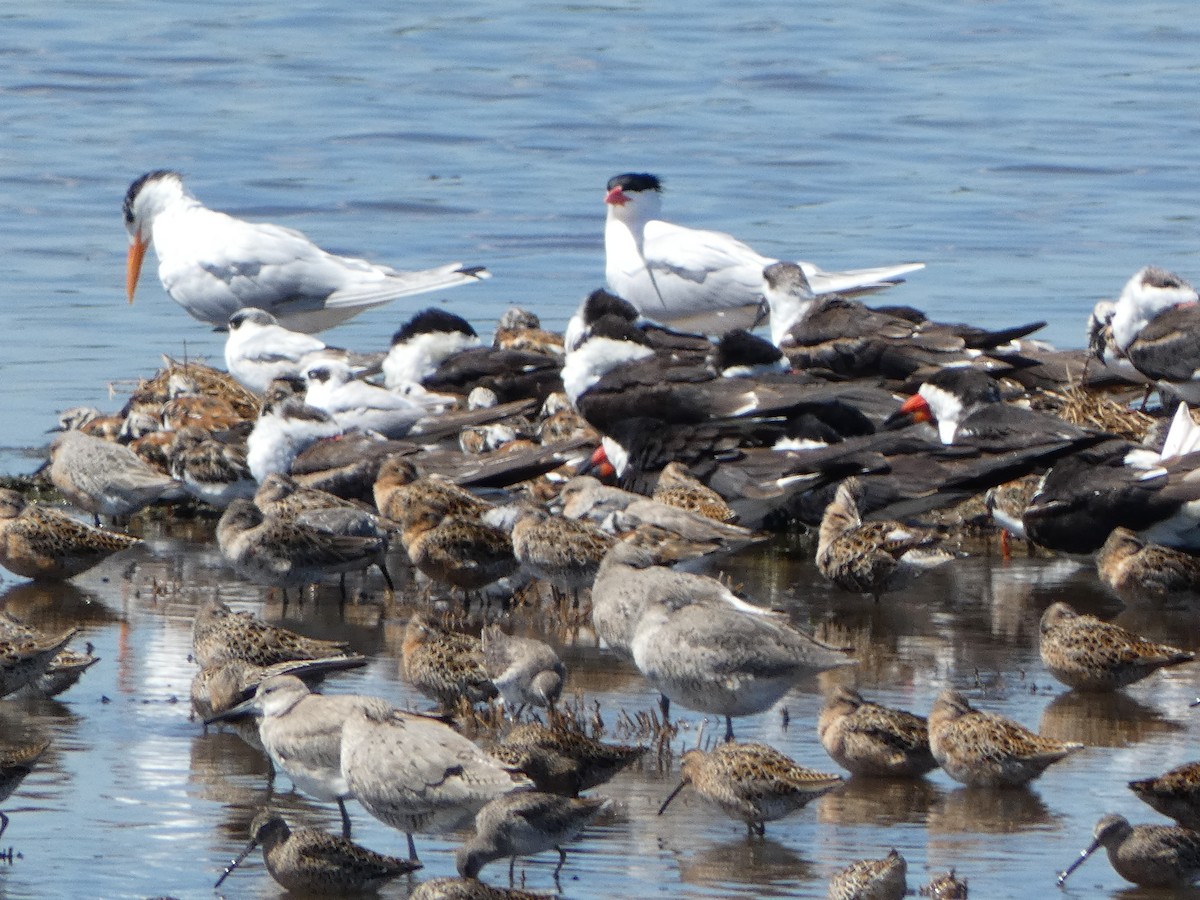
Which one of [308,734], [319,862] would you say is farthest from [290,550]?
[319,862]

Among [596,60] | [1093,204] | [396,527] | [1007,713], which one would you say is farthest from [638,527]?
[596,60]

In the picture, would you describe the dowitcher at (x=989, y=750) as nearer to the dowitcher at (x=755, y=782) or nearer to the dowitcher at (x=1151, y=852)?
the dowitcher at (x=755, y=782)

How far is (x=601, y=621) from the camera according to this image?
8.53 metres

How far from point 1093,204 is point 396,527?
1520cm

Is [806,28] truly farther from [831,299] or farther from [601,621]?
[601,621]

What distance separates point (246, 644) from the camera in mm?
8289


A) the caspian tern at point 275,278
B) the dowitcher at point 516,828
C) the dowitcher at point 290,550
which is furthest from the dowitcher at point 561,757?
the caspian tern at point 275,278

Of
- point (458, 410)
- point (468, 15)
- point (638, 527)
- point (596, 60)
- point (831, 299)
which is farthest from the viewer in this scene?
point (468, 15)

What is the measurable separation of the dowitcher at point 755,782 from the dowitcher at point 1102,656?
1.80 metres

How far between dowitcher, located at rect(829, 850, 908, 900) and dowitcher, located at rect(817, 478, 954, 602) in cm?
370

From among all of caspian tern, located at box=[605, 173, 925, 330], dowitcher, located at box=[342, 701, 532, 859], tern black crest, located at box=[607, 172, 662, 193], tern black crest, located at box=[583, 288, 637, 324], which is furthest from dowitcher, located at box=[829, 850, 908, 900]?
tern black crest, located at box=[607, 172, 662, 193]

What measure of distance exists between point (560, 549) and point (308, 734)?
264 centimetres

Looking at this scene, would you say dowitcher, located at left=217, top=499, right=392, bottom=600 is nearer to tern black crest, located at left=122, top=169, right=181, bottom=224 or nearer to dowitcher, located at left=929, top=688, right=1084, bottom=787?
dowitcher, located at left=929, top=688, right=1084, bottom=787

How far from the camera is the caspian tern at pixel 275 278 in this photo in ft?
53.6
